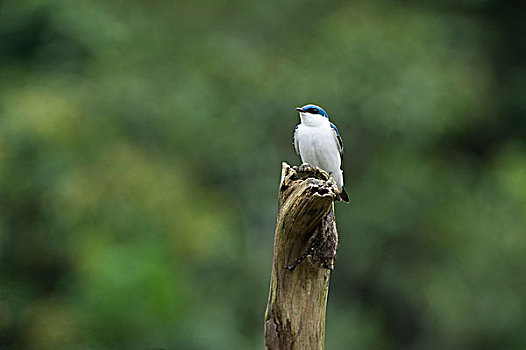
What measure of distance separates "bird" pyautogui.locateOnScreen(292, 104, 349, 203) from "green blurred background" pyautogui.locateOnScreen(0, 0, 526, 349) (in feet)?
11.0

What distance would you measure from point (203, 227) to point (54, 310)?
1689mm

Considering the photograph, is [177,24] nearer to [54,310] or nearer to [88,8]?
[88,8]

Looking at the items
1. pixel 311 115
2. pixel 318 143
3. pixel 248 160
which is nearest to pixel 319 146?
pixel 318 143

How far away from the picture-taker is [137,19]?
938 centimetres

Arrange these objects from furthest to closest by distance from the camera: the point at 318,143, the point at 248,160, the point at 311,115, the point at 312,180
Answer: the point at 248,160 → the point at 311,115 → the point at 318,143 → the point at 312,180

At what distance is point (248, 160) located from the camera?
8594 millimetres

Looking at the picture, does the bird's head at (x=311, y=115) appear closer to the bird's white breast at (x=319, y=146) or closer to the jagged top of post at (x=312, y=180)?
the bird's white breast at (x=319, y=146)

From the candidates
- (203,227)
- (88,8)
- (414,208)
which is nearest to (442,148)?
(414,208)

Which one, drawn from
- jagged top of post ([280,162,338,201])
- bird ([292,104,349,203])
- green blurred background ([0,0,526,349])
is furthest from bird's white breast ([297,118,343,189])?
green blurred background ([0,0,526,349])

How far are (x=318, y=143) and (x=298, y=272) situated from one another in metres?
1.30

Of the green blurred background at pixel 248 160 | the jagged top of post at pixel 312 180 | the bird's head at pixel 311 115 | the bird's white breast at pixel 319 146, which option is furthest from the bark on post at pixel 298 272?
the green blurred background at pixel 248 160

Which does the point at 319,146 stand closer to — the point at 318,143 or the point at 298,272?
the point at 318,143

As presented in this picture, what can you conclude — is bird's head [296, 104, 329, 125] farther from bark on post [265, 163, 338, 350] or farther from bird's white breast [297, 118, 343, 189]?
bark on post [265, 163, 338, 350]

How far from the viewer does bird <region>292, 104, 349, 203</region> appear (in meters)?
4.17
